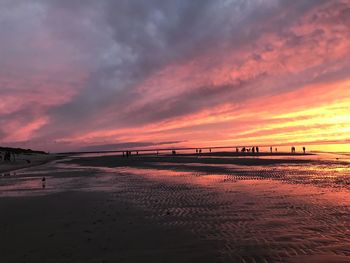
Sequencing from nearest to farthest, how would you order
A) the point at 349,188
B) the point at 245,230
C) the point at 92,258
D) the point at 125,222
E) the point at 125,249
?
1. the point at 92,258
2. the point at 125,249
3. the point at 245,230
4. the point at 125,222
5. the point at 349,188

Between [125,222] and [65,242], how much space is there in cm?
273

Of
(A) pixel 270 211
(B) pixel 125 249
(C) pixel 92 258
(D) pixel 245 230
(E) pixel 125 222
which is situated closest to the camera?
(C) pixel 92 258

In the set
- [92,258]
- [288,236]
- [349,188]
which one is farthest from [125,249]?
[349,188]

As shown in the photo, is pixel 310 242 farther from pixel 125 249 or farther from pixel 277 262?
pixel 125 249

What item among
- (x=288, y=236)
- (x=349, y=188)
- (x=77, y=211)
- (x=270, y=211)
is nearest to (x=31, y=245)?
(x=77, y=211)

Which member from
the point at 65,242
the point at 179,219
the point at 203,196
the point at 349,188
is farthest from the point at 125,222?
the point at 349,188

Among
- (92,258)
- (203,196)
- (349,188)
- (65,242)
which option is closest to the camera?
(92,258)

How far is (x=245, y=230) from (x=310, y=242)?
6.54ft

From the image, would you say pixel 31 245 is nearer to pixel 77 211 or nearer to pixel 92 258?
pixel 92 258

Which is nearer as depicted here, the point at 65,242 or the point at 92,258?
the point at 92,258

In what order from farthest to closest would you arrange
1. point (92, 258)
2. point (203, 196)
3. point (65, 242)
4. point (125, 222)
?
point (203, 196) → point (125, 222) → point (65, 242) → point (92, 258)

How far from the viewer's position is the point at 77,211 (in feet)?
45.8

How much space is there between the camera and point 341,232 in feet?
33.0

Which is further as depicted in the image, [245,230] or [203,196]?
[203,196]
